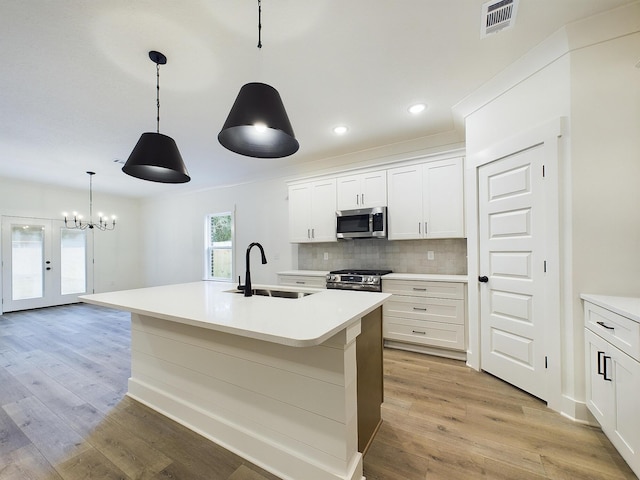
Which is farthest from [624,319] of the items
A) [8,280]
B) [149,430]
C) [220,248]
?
[8,280]

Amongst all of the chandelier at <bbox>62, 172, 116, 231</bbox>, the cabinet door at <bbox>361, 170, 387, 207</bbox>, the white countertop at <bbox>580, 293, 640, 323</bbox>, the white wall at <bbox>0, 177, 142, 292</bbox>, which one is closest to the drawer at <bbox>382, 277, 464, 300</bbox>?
the cabinet door at <bbox>361, 170, 387, 207</bbox>

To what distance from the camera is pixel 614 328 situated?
1549 millimetres

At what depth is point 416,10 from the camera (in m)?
1.69

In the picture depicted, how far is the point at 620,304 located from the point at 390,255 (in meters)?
2.45

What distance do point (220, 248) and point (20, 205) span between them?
4016 millimetres

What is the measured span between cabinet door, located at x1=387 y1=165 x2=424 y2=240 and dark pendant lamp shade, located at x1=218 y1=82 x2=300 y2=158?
2227mm

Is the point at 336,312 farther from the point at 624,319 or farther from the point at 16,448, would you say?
the point at 16,448

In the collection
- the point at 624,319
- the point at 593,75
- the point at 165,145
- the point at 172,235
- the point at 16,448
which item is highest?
the point at 593,75

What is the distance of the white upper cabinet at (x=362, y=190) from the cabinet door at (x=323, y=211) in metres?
0.14

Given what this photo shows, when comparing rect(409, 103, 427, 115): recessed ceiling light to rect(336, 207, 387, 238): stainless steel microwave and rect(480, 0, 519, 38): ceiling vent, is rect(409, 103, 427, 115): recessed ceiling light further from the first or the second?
rect(336, 207, 387, 238): stainless steel microwave

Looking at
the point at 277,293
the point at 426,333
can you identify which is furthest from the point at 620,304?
the point at 277,293

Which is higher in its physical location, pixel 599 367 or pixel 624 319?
pixel 624 319

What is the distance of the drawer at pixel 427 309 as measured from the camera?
2996 mm

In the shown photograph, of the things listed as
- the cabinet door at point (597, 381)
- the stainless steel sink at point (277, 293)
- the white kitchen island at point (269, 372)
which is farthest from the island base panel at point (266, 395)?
the cabinet door at point (597, 381)
